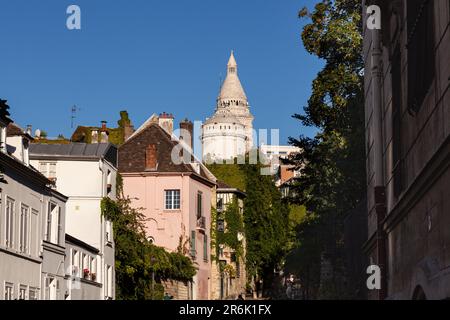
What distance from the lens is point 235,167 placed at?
337ft

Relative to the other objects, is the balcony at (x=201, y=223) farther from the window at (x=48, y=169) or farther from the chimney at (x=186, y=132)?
the window at (x=48, y=169)

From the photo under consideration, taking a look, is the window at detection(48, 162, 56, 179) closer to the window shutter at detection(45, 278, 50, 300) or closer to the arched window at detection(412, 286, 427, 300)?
the window shutter at detection(45, 278, 50, 300)

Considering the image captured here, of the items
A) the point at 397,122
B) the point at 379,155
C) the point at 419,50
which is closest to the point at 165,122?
the point at 379,155

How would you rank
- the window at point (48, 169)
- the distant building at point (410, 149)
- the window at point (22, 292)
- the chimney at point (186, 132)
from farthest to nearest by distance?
the chimney at point (186, 132) < the window at point (48, 169) < the window at point (22, 292) < the distant building at point (410, 149)

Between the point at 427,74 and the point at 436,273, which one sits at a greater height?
the point at 427,74

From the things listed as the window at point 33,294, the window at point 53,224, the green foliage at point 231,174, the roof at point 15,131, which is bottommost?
the window at point 33,294

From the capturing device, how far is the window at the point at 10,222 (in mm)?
38156

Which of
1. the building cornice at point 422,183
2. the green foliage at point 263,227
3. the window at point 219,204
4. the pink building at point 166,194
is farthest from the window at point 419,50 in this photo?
the green foliage at point 263,227

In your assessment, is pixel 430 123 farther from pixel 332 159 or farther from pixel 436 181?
pixel 332 159

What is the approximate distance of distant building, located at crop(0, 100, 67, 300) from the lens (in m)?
37.9

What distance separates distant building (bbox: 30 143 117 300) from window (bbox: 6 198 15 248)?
35.6 ft

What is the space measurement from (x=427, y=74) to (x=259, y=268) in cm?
7497

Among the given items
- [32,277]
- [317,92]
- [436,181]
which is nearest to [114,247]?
[32,277]

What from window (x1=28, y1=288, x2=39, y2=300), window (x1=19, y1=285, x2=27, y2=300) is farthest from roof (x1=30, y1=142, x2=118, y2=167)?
window (x1=19, y1=285, x2=27, y2=300)
